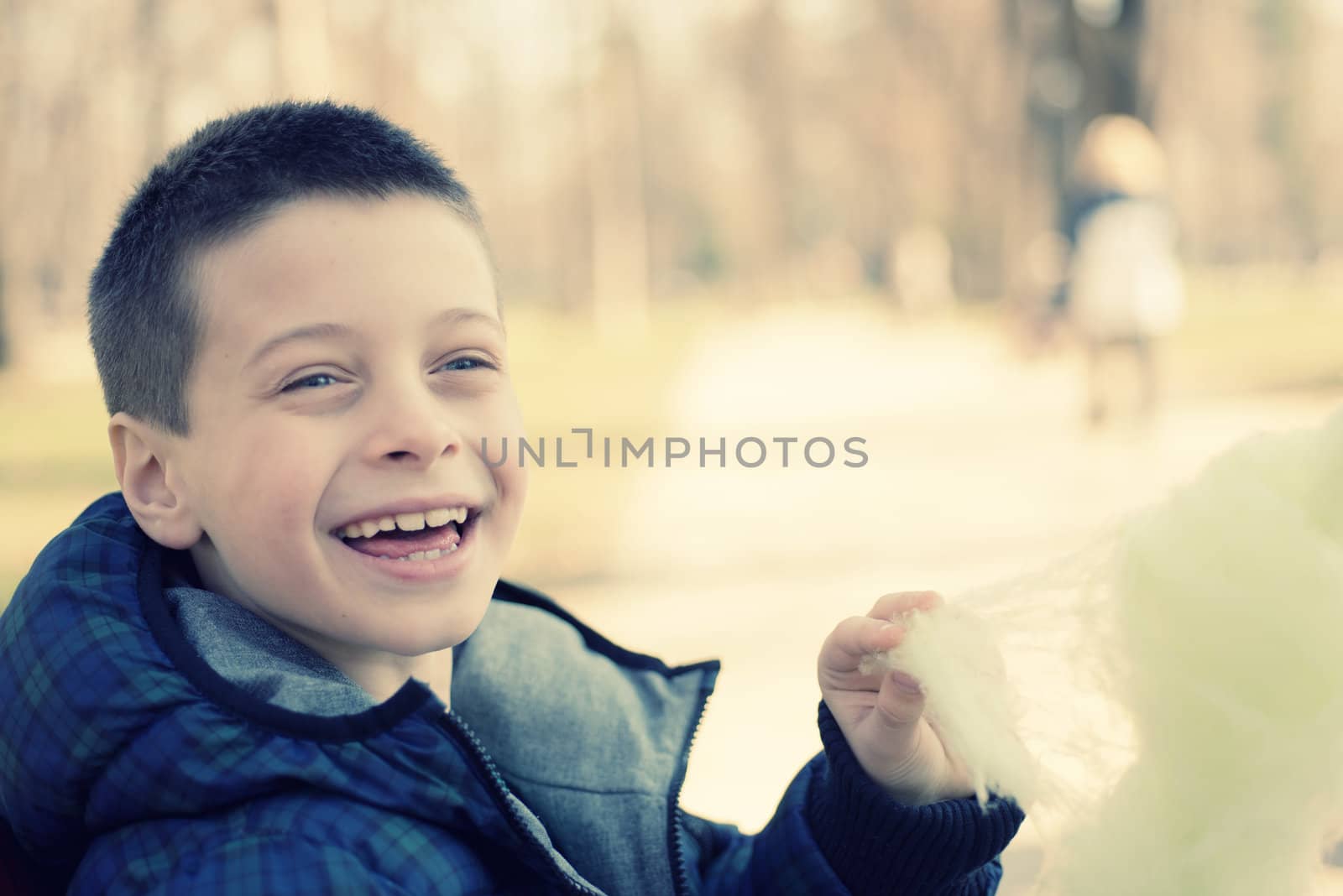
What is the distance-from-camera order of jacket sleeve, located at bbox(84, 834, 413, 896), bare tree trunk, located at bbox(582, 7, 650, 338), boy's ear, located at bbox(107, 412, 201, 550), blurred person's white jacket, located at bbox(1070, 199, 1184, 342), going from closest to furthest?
1. jacket sleeve, located at bbox(84, 834, 413, 896)
2. boy's ear, located at bbox(107, 412, 201, 550)
3. blurred person's white jacket, located at bbox(1070, 199, 1184, 342)
4. bare tree trunk, located at bbox(582, 7, 650, 338)

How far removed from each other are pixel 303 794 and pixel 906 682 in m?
0.56

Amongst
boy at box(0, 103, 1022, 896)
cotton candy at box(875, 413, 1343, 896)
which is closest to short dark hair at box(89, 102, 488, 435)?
boy at box(0, 103, 1022, 896)

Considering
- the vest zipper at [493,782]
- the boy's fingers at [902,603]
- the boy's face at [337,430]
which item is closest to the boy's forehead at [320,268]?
the boy's face at [337,430]

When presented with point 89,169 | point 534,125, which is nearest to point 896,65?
point 534,125

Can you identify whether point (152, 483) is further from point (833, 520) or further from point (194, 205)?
point (833, 520)

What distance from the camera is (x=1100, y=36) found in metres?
11.2

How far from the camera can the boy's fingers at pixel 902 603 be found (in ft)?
3.73

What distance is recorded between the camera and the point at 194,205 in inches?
48.1

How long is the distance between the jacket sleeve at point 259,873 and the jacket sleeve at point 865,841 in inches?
19.6

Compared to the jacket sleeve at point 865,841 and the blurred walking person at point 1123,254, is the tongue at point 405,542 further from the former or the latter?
A: the blurred walking person at point 1123,254

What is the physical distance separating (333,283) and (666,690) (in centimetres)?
68

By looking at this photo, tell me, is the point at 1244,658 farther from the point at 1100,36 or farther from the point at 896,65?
the point at 896,65

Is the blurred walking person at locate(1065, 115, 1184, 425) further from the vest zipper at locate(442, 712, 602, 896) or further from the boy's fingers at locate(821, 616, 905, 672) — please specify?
the vest zipper at locate(442, 712, 602, 896)

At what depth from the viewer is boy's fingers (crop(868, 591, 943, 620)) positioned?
1.14 meters
